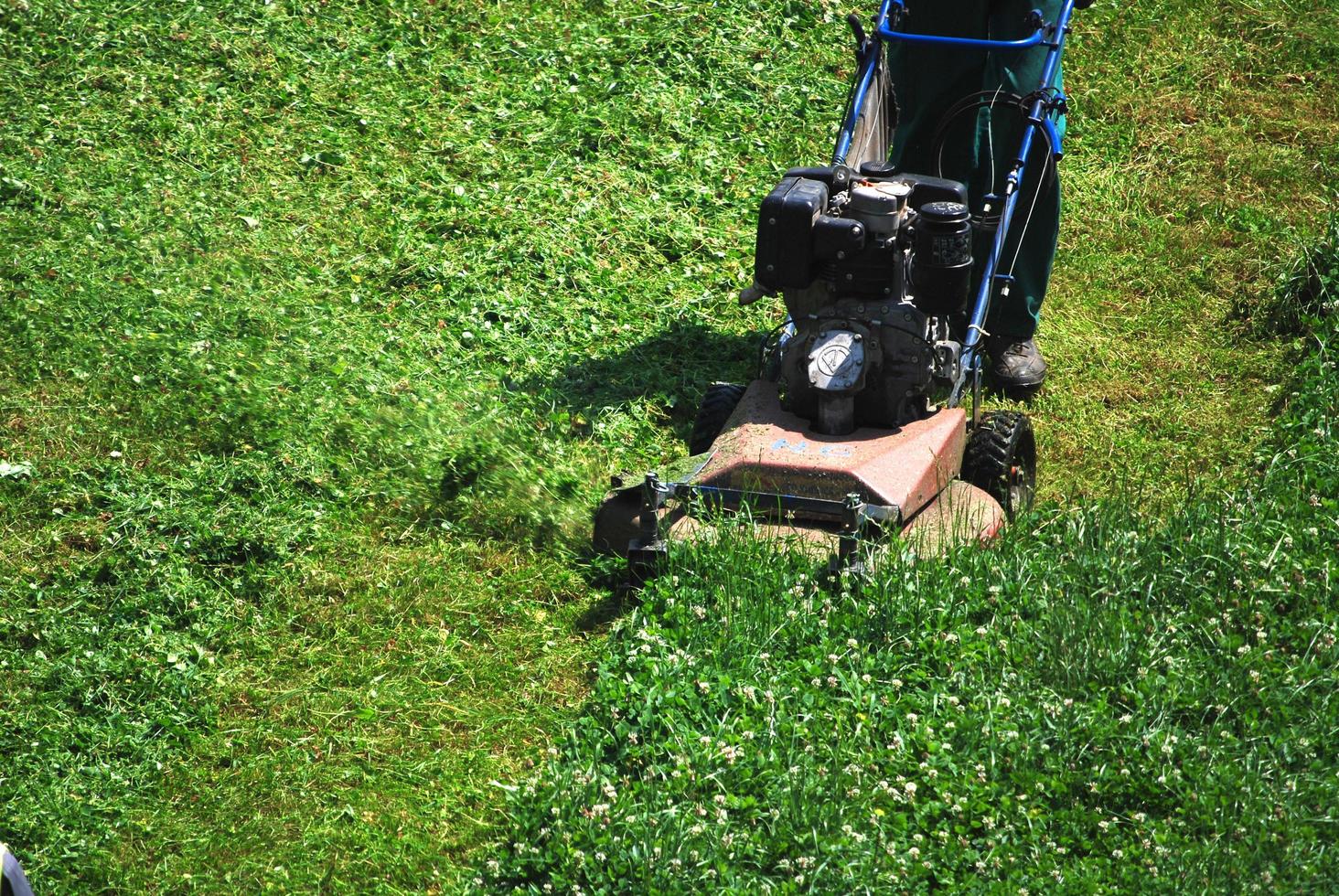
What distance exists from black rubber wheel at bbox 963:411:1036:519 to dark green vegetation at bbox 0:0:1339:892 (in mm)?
442

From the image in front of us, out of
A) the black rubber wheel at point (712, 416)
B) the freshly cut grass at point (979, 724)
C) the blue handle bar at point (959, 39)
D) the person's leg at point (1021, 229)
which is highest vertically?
the blue handle bar at point (959, 39)

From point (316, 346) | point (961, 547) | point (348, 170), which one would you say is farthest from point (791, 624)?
point (348, 170)

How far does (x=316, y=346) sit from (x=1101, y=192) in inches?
167

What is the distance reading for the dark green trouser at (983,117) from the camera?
5.61m

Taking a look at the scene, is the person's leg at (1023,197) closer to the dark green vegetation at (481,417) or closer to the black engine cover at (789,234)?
the dark green vegetation at (481,417)

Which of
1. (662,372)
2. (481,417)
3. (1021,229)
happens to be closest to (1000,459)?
(1021,229)

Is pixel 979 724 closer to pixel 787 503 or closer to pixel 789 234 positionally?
pixel 787 503

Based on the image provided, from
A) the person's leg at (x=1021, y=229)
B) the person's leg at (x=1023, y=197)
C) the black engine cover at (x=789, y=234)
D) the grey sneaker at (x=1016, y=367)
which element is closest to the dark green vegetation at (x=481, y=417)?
the grey sneaker at (x=1016, y=367)

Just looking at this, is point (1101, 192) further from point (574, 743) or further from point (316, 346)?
point (574, 743)

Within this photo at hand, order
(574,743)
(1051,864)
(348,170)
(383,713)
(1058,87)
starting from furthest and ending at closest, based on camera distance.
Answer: (348,170), (1058,87), (383,713), (574,743), (1051,864)

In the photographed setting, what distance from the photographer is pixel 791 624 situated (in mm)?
4012

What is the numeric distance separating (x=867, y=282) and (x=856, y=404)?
1.33ft

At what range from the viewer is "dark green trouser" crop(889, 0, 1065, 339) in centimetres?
561

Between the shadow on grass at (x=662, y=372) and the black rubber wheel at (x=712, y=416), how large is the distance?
58cm
